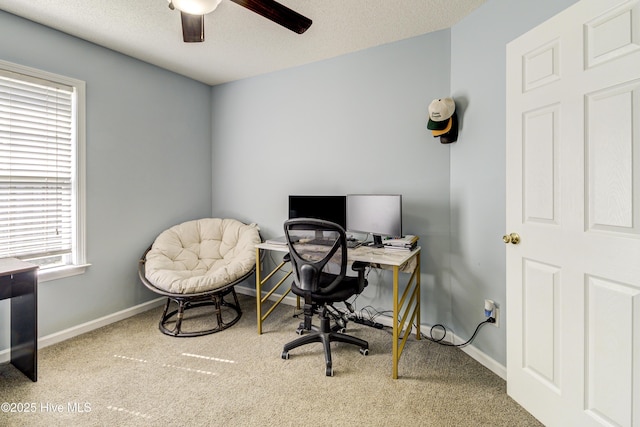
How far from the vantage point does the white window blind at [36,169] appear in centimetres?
221

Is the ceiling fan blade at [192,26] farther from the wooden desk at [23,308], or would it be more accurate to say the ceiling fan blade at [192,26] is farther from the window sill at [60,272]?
the window sill at [60,272]

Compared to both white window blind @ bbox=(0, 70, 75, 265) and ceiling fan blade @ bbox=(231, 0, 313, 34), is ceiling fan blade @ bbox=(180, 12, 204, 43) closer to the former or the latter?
ceiling fan blade @ bbox=(231, 0, 313, 34)

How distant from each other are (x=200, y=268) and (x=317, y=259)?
1.64 metres

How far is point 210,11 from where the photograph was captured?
1573 millimetres

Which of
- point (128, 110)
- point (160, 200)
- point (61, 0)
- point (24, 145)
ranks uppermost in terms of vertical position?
point (61, 0)

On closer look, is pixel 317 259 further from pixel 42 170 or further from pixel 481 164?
pixel 42 170

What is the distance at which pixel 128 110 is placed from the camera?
293 cm

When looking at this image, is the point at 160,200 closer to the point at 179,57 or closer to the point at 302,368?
the point at 179,57

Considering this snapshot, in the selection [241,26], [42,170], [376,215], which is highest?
[241,26]

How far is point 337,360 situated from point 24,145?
2871 millimetres

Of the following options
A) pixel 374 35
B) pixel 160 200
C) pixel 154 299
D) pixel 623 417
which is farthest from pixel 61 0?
pixel 623 417

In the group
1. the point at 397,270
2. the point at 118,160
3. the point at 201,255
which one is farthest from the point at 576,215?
the point at 118,160

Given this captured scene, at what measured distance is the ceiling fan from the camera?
1.52 metres

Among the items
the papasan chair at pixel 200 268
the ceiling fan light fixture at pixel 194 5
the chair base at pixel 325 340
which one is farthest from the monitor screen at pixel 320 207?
the ceiling fan light fixture at pixel 194 5
